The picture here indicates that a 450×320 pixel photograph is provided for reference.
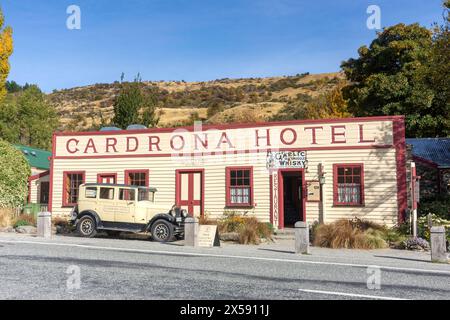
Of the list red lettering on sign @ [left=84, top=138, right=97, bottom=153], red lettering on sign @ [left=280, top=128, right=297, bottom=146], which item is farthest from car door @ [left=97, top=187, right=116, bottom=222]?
red lettering on sign @ [left=280, top=128, right=297, bottom=146]

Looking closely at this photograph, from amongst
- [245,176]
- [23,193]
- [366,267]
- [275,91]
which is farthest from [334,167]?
[275,91]

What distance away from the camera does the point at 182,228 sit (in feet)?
50.0

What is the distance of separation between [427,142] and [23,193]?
21.9 meters

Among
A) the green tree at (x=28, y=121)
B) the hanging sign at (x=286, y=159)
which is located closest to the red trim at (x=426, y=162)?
the hanging sign at (x=286, y=159)

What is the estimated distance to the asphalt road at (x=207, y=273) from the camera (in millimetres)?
7191

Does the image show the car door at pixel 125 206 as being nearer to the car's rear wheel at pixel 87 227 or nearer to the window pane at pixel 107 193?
the window pane at pixel 107 193

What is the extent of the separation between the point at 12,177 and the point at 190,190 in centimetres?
910

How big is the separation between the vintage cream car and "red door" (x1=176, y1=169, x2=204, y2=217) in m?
3.45

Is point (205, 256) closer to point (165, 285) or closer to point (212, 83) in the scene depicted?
point (165, 285)

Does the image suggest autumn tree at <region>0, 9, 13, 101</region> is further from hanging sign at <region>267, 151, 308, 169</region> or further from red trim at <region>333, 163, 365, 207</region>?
red trim at <region>333, 163, 365, 207</region>

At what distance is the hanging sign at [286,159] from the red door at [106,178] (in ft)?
23.6

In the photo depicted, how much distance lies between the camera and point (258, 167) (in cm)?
1880

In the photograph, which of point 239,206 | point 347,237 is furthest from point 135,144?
point 347,237
